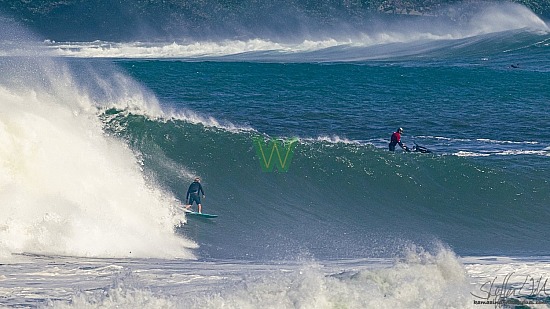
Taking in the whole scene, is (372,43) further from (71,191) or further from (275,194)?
(71,191)

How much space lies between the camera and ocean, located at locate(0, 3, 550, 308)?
11.8 m

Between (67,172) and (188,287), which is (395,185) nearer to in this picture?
(67,172)

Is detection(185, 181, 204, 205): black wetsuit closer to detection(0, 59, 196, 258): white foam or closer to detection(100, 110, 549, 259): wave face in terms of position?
detection(0, 59, 196, 258): white foam

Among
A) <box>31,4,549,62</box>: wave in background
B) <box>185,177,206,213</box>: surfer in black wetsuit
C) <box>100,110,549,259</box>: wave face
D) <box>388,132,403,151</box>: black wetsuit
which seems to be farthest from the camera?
<box>31,4,549,62</box>: wave in background

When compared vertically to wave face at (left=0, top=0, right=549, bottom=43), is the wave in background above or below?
below

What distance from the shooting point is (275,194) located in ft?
64.2

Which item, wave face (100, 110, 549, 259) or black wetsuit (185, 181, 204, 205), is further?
black wetsuit (185, 181, 204, 205)

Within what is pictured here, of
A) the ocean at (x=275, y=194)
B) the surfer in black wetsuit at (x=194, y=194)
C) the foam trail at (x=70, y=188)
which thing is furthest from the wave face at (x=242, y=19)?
the surfer in black wetsuit at (x=194, y=194)

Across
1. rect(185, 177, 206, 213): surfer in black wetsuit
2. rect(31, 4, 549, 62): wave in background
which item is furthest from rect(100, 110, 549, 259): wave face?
rect(31, 4, 549, 62): wave in background

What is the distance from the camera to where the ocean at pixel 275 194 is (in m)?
11.8

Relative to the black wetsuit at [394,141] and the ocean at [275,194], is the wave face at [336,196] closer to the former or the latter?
the ocean at [275,194]

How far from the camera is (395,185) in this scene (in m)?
19.9

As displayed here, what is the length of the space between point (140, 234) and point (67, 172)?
2027 mm

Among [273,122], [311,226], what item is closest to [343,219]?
[311,226]
